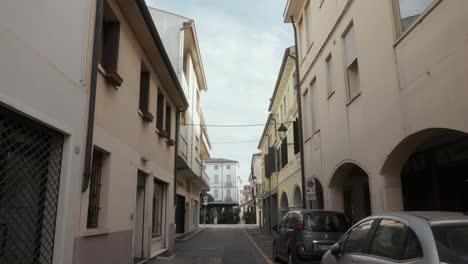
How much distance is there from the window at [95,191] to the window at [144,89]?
381 cm

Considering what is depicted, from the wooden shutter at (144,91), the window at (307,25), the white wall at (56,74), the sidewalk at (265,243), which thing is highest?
the window at (307,25)

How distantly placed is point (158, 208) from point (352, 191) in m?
7.33

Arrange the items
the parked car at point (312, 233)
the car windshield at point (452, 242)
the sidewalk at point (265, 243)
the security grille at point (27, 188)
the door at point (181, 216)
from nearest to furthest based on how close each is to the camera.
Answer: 1. the car windshield at point (452, 242)
2. the security grille at point (27, 188)
3. the parked car at point (312, 233)
4. the sidewalk at point (265, 243)
5. the door at point (181, 216)

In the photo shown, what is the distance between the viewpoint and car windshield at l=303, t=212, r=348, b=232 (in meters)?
10.5

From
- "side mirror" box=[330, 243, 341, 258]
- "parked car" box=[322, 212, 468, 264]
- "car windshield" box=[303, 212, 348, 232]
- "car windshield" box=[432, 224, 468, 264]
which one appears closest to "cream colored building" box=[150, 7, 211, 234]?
"car windshield" box=[303, 212, 348, 232]

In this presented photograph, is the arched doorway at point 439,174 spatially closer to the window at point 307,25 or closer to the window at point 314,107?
the window at point 314,107

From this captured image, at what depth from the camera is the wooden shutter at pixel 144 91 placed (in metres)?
12.9

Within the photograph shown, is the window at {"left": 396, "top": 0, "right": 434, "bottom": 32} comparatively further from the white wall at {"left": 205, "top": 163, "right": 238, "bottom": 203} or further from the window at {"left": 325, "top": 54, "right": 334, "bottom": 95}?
the white wall at {"left": 205, "top": 163, "right": 238, "bottom": 203}

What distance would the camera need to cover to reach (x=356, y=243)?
586cm

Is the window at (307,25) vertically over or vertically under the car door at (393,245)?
over

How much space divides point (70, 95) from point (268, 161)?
2553 cm

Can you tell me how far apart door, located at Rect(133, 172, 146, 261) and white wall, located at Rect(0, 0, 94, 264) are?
568 cm

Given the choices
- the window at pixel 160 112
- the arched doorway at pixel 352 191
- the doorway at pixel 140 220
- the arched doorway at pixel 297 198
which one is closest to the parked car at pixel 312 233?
the arched doorway at pixel 352 191

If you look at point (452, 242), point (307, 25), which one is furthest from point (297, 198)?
point (452, 242)
